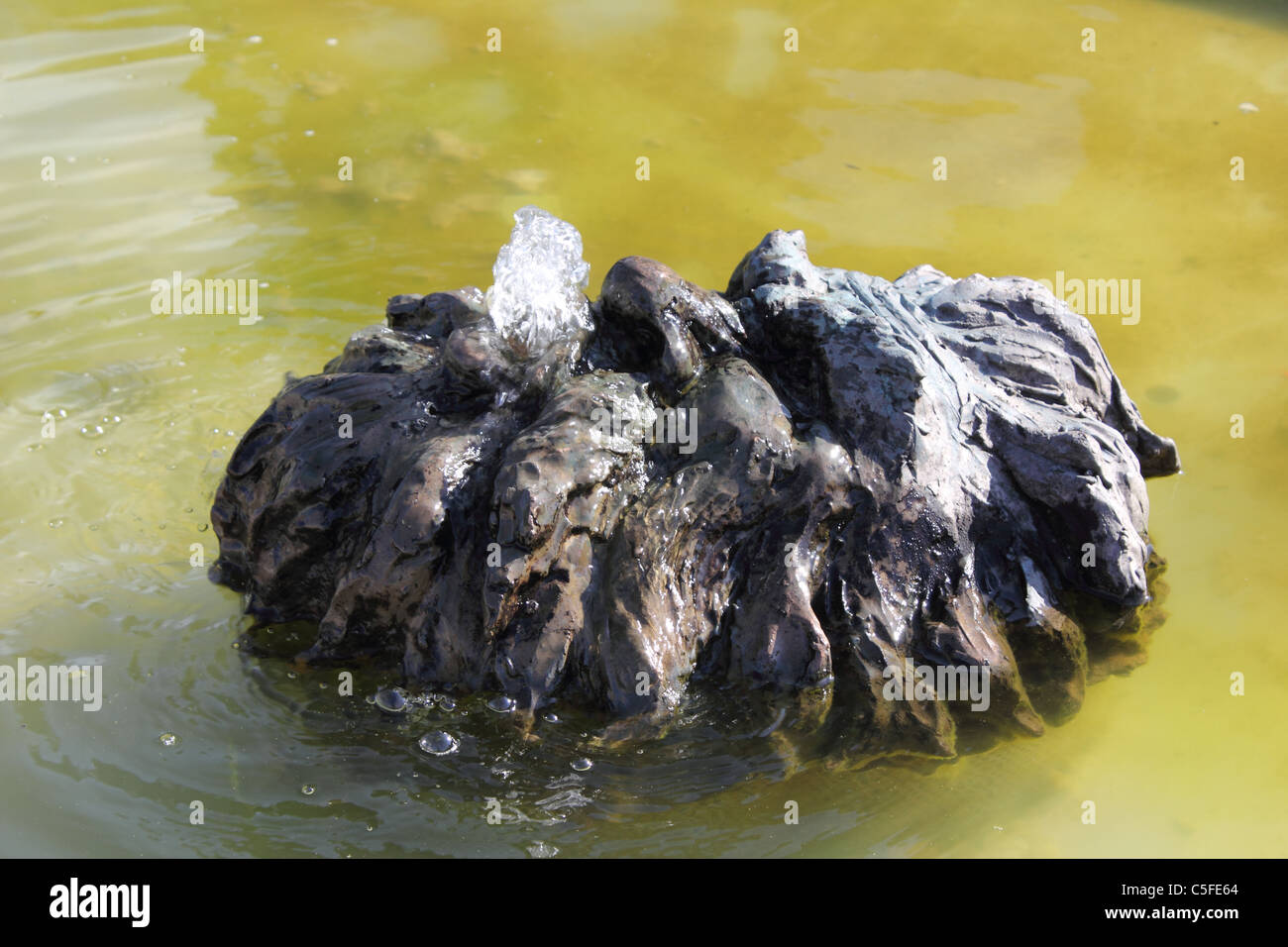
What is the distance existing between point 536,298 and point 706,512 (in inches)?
28.2

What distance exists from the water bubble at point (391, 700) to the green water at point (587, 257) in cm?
5

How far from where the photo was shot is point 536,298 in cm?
296

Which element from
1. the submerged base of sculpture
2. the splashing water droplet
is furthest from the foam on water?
the splashing water droplet

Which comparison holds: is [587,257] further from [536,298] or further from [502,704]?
[502,704]

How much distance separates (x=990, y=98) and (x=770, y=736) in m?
3.81

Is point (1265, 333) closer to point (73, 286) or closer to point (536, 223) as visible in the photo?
point (536, 223)

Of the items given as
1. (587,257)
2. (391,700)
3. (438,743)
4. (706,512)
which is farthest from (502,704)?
(587,257)

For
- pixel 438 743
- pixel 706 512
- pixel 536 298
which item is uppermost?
pixel 536 298

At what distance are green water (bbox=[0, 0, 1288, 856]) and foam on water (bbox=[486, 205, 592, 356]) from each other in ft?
2.99

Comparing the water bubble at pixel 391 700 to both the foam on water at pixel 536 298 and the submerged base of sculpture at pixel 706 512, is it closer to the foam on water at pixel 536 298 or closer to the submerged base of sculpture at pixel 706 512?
the submerged base of sculpture at pixel 706 512

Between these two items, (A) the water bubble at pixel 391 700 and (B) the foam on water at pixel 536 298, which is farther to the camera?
(B) the foam on water at pixel 536 298

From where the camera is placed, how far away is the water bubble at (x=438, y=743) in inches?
103

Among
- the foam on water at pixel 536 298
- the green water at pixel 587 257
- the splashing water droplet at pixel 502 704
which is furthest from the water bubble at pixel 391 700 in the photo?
the foam on water at pixel 536 298

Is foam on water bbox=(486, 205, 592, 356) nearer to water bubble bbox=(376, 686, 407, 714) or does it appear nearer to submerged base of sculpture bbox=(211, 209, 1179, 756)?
submerged base of sculpture bbox=(211, 209, 1179, 756)
